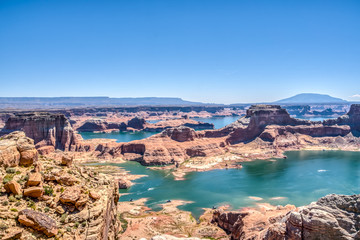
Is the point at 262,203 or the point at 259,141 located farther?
the point at 259,141

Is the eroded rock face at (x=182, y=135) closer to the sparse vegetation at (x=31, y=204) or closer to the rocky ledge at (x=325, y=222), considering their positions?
the rocky ledge at (x=325, y=222)

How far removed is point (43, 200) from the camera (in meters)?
16.9

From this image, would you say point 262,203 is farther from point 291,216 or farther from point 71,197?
point 71,197

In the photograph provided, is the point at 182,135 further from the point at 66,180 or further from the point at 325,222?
the point at 66,180

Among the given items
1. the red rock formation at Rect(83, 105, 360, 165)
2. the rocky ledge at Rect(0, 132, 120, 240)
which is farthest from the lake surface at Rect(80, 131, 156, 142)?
the rocky ledge at Rect(0, 132, 120, 240)

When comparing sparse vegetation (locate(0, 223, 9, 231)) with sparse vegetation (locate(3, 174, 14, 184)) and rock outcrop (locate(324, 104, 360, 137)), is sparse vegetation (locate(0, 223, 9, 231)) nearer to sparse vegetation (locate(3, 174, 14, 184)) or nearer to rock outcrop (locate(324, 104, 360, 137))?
sparse vegetation (locate(3, 174, 14, 184))

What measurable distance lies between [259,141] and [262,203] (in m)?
66.5

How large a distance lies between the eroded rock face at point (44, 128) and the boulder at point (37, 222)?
92584 mm

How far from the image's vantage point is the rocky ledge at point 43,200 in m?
14.9

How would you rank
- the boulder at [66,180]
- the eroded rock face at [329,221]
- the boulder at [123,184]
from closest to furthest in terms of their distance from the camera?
1. the boulder at [66,180]
2. the eroded rock face at [329,221]
3. the boulder at [123,184]

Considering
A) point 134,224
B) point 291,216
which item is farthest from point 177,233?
point 291,216

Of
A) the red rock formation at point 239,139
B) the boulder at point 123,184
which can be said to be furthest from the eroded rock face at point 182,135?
the boulder at point 123,184

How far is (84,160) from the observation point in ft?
323

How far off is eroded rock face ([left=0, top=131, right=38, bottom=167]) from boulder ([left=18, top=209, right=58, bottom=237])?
4.83 m
